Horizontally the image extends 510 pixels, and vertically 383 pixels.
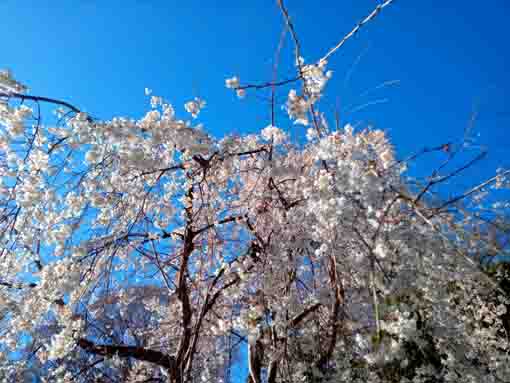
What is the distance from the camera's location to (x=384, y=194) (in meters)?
2.12

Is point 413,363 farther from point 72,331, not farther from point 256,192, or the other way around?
point 72,331

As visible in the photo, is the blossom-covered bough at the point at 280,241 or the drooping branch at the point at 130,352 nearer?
the blossom-covered bough at the point at 280,241

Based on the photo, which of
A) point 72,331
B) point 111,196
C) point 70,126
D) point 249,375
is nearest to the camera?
point 70,126

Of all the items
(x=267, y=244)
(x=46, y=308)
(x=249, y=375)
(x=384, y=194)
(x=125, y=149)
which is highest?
(x=125, y=149)

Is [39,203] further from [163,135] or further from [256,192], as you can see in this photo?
[256,192]

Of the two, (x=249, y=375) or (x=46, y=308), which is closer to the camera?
(x=46, y=308)

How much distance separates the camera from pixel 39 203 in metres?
2.43

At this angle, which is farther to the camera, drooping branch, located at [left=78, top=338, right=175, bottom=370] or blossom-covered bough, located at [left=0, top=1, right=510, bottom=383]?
drooping branch, located at [left=78, top=338, right=175, bottom=370]

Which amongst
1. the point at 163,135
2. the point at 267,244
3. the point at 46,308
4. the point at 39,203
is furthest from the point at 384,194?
the point at 46,308

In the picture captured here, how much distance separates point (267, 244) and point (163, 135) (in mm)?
1232

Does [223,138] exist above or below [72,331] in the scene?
above

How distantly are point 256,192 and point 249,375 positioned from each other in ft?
6.03

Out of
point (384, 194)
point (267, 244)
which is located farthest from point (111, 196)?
point (384, 194)

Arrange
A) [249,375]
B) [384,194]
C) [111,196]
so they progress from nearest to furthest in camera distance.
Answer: [384,194], [111,196], [249,375]
